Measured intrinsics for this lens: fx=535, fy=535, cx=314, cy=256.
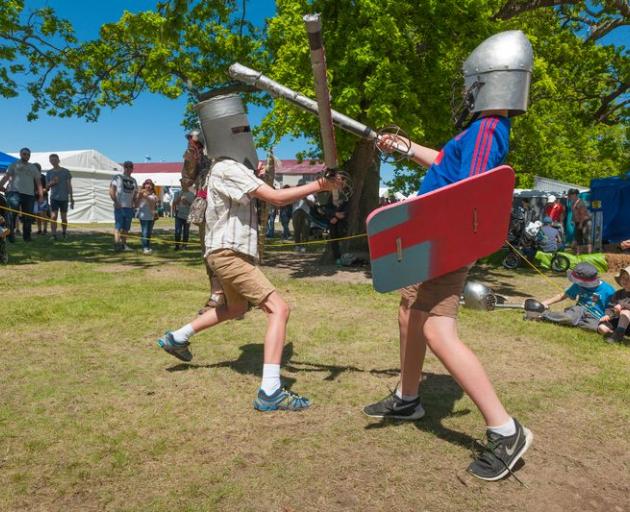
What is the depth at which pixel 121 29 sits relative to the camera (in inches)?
498

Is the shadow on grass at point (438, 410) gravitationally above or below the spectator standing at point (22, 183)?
below

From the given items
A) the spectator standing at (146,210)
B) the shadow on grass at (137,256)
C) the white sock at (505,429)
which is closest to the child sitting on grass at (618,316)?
the white sock at (505,429)

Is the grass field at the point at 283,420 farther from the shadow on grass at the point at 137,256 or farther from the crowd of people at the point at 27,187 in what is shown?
the crowd of people at the point at 27,187

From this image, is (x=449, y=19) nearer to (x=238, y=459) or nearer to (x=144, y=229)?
(x=144, y=229)

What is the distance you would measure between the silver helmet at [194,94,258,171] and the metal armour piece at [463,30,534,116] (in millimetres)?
1361

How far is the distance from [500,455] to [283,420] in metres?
1.19

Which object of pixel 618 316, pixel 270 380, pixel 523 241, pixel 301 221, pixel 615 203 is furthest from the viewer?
pixel 615 203

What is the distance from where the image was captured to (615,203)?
15.7 metres

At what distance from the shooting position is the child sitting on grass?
4.84 metres

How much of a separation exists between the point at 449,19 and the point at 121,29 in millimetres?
8115

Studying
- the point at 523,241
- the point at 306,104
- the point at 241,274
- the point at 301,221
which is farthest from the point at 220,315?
the point at 301,221

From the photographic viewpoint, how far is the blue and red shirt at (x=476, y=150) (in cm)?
234

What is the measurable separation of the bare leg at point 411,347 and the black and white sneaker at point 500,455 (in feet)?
1.95

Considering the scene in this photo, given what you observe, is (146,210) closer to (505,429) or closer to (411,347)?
(411,347)
